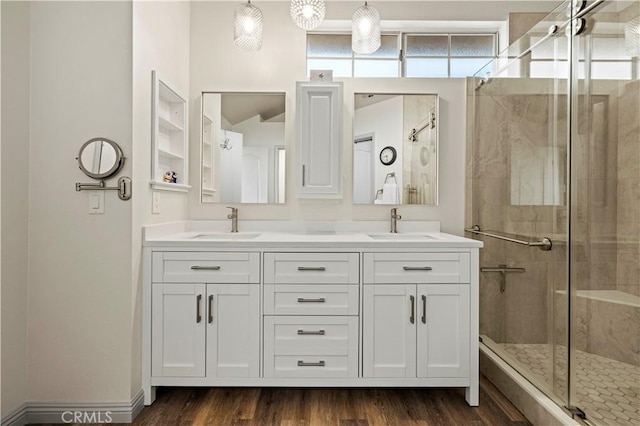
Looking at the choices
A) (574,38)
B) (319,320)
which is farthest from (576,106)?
(319,320)

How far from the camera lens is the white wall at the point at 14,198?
5.42 feet

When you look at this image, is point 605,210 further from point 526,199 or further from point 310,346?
point 310,346

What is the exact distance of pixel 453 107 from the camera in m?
2.64

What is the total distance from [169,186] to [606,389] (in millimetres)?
2390

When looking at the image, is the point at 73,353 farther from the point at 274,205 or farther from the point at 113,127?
the point at 274,205

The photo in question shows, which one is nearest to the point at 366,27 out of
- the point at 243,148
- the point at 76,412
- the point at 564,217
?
the point at 243,148

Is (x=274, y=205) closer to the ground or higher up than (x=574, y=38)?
closer to the ground

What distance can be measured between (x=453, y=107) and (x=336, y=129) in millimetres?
866

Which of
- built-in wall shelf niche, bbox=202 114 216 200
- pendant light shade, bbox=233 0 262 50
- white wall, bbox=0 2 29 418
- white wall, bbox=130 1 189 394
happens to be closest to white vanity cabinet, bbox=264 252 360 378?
white wall, bbox=130 1 189 394

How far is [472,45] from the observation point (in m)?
2.73

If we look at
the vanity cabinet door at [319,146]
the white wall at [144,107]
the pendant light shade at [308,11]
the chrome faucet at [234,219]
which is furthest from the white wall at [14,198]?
the vanity cabinet door at [319,146]

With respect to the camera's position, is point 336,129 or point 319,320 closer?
point 319,320

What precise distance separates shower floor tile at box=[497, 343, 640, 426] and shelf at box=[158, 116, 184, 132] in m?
2.45

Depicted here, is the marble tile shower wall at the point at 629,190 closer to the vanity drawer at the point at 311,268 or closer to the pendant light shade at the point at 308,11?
the vanity drawer at the point at 311,268
